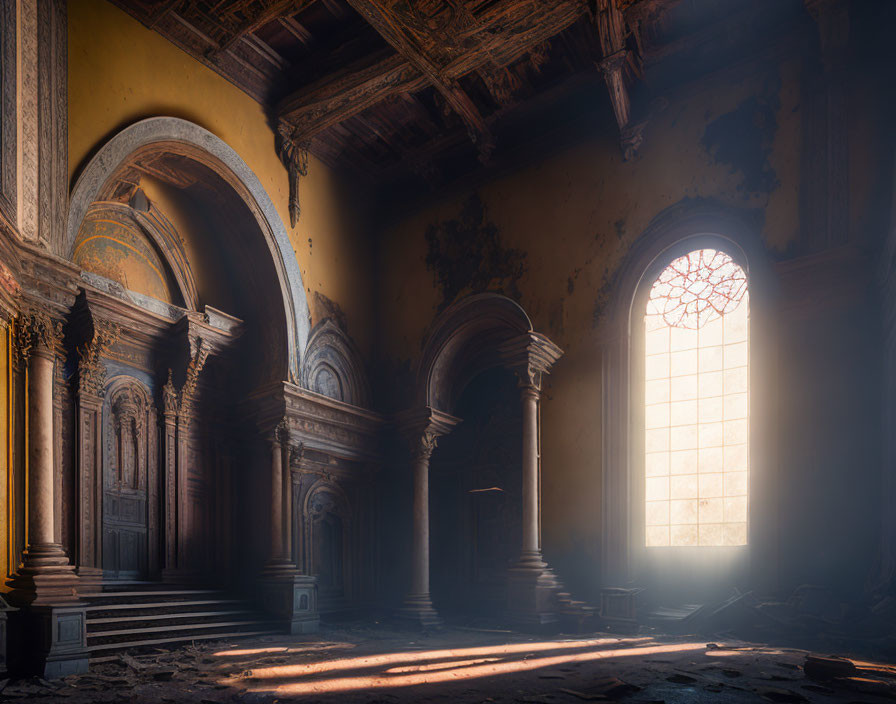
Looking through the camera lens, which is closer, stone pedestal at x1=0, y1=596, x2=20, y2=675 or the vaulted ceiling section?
stone pedestal at x1=0, y1=596, x2=20, y2=675

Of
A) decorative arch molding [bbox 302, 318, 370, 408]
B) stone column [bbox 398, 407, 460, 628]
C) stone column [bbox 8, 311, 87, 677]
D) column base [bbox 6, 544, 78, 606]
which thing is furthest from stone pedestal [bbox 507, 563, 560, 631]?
column base [bbox 6, 544, 78, 606]

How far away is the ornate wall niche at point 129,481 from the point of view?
362 inches

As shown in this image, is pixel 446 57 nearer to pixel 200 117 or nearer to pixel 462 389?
pixel 200 117

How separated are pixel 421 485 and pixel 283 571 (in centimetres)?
245

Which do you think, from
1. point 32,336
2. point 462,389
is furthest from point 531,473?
point 32,336

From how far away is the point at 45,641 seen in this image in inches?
254

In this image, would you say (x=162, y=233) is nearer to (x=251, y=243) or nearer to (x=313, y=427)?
(x=251, y=243)

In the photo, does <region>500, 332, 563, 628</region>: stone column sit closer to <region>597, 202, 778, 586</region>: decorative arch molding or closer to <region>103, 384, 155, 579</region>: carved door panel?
<region>597, 202, 778, 586</region>: decorative arch molding

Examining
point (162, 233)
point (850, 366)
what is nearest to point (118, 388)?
point (162, 233)

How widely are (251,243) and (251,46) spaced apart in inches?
110

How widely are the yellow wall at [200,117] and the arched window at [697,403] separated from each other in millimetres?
5129

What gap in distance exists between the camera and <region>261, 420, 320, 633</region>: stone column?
9.62m

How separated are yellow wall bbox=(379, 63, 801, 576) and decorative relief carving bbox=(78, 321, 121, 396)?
4.98 meters

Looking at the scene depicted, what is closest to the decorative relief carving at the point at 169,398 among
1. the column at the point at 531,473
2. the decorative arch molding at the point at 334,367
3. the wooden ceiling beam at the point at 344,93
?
the decorative arch molding at the point at 334,367
